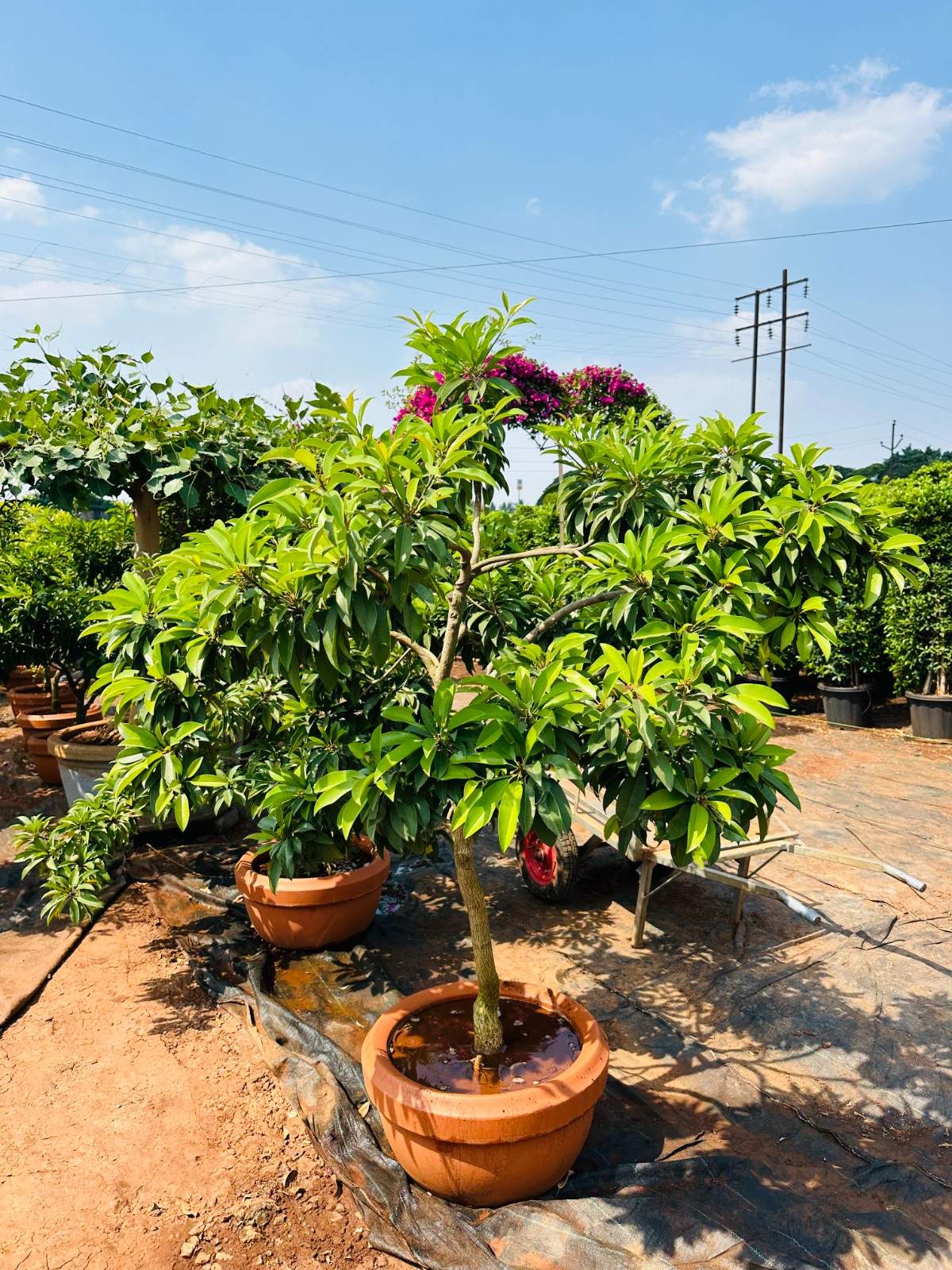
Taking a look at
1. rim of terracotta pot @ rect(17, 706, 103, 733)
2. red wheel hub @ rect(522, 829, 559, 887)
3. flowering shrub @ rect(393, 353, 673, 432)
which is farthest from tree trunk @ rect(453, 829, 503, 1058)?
flowering shrub @ rect(393, 353, 673, 432)

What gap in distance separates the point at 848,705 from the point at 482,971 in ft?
23.6

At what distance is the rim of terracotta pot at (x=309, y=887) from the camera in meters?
3.61

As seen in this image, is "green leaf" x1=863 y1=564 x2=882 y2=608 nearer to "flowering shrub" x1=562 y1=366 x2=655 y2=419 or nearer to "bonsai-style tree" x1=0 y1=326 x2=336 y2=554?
"bonsai-style tree" x1=0 y1=326 x2=336 y2=554

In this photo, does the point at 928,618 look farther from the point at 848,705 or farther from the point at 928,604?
the point at 848,705

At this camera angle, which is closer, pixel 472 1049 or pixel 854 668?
pixel 472 1049

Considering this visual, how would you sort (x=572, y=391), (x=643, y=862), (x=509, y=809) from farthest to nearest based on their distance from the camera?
(x=572, y=391)
(x=643, y=862)
(x=509, y=809)

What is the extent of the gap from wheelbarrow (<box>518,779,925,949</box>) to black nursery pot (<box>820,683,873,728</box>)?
418 cm

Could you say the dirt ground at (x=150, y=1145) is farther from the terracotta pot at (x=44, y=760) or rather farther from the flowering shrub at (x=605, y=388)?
the flowering shrub at (x=605, y=388)

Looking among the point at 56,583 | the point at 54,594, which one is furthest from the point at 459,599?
the point at 56,583

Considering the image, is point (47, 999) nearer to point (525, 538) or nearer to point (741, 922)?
point (741, 922)

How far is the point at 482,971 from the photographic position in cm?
253

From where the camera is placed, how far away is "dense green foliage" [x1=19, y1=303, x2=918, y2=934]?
1.78 m

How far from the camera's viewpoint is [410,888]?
181 inches

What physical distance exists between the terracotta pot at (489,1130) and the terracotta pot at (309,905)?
123 centimetres
